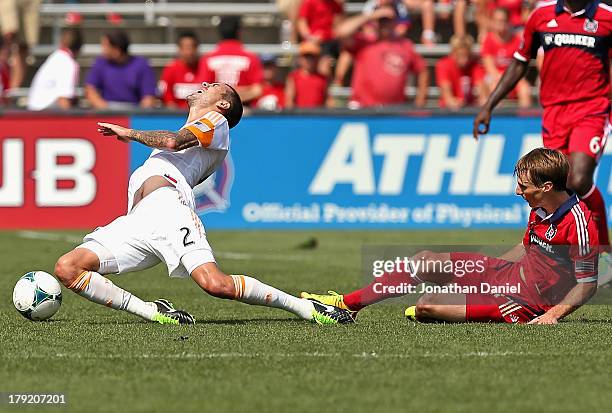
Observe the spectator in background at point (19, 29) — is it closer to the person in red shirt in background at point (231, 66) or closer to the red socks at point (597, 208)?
the person in red shirt in background at point (231, 66)

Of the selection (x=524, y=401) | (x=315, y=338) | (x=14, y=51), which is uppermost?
(x=524, y=401)

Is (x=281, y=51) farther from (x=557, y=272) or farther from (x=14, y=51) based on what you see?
(x=557, y=272)

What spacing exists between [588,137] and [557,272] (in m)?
2.54

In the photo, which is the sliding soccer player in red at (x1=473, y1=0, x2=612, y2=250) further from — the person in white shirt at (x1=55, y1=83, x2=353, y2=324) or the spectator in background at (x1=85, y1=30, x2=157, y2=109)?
the spectator in background at (x1=85, y1=30, x2=157, y2=109)

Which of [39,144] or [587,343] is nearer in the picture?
[587,343]

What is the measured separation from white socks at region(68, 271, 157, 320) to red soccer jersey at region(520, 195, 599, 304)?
7.91ft

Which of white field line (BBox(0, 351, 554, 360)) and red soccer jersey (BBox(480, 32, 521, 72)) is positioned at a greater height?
white field line (BBox(0, 351, 554, 360))

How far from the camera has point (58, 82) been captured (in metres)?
17.5

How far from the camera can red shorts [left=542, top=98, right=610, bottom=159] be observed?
397 inches

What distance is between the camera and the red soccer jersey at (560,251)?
25.3 ft

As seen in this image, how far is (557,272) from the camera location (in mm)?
7848

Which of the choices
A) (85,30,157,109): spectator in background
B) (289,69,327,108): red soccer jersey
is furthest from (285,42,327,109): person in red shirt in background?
(85,30,157,109): spectator in background

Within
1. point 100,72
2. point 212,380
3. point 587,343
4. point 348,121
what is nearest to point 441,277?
point 587,343

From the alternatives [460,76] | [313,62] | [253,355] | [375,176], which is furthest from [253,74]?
[253,355]
